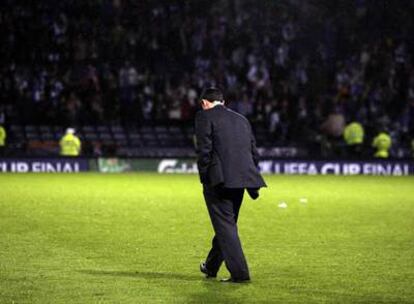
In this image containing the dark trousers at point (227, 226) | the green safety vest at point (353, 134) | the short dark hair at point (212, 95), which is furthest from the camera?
the green safety vest at point (353, 134)

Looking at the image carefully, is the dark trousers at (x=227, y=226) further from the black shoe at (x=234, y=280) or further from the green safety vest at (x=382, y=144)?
the green safety vest at (x=382, y=144)

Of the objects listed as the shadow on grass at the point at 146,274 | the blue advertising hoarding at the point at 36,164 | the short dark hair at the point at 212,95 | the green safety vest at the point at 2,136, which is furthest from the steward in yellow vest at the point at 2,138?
the short dark hair at the point at 212,95

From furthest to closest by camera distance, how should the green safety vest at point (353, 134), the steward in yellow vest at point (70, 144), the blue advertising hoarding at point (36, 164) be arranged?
1. the green safety vest at point (353, 134)
2. the blue advertising hoarding at point (36, 164)
3. the steward in yellow vest at point (70, 144)

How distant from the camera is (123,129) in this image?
32.2m

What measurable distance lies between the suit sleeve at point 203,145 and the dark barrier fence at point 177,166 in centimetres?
2216

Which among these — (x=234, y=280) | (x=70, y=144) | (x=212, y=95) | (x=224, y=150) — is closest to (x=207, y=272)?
(x=234, y=280)

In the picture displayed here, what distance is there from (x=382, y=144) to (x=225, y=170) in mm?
22987

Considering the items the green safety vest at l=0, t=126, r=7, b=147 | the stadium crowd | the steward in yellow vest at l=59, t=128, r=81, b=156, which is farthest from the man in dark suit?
the stadium crowd

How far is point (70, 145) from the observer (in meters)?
30.5

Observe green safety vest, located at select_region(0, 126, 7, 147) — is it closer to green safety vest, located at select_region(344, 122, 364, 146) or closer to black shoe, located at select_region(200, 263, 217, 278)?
green safety vest, located at select_region(344, 122, 364, 146)

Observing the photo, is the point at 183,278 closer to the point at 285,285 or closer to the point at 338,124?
the point at 285,285

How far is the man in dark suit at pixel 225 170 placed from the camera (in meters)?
9.49

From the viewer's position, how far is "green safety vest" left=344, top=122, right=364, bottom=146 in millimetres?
31953

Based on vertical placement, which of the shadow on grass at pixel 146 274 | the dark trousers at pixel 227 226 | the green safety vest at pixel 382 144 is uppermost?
the dark trousers at pixel 227 226
